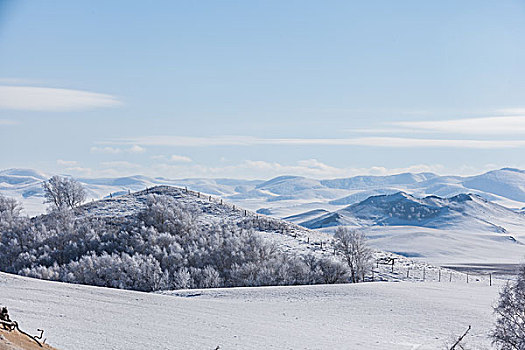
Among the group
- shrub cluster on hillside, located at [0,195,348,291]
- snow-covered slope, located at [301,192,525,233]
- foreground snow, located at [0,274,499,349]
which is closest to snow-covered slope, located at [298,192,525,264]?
snow-covered slope, located at [301,192,525,233]

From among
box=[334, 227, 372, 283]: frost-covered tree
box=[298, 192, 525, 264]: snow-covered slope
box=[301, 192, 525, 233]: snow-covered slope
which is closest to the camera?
box=[334, 227, 372, 283]: frost-covered tree

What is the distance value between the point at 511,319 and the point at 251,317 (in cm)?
1076

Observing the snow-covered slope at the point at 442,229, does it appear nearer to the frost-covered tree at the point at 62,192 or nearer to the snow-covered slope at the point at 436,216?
the snow-covered slope at the point at 436,216

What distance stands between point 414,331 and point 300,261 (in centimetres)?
2897

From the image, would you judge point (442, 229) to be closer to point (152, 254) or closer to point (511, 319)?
point (152, 254)

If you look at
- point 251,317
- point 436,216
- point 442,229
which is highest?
point 436,216

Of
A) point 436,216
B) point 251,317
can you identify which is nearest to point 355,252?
point 251,317

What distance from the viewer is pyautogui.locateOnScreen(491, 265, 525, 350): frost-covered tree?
16.7 meters

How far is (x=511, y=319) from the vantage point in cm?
1798

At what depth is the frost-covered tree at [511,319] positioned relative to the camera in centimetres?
1669

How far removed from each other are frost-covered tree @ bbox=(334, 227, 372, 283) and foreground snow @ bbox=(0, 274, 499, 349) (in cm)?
1648

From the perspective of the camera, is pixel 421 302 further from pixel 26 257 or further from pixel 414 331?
pixel 26 257

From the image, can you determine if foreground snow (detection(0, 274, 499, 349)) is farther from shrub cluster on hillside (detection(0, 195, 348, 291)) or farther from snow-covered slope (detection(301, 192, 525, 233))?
snow-covered slope (detection(301, 192, 525, 233))

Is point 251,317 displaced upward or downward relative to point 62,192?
downward
